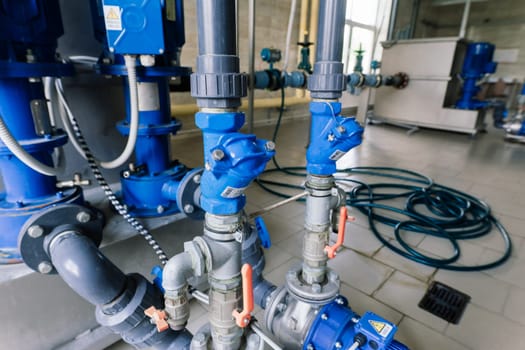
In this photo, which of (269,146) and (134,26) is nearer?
(269,146)

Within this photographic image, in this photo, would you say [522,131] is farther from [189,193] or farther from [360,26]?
[189,193]

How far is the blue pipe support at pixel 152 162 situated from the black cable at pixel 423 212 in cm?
91

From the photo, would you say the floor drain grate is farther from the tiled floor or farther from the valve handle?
the valve handle

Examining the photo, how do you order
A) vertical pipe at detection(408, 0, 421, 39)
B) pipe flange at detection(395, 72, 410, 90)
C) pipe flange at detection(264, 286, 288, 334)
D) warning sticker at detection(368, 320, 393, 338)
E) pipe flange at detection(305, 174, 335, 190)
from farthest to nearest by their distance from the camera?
vertical pipe at detection(408, 0, 421, 39), pipe flange at detection(395, 72, 410, 90), pipe flange at detection(264, 286, 288, 334), pipe flange at detection(305, 174, 335, 190), warning sticker at detection(368, 320, 393, 338)

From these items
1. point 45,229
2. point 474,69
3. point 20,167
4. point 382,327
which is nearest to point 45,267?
point 45,229

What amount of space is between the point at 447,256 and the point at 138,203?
124 centimetres

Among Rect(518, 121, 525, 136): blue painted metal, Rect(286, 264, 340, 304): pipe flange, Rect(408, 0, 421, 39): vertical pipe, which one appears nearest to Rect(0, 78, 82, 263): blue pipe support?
Rect(286, 264, 340, 304): pipe flange

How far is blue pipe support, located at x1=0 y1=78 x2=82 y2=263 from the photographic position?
2.37 feet

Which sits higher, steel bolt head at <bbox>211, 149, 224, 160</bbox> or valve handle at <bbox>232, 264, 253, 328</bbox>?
steel bolt head at <bbox>211, 149, 224, 160</bbox>

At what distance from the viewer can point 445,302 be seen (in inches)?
40.3

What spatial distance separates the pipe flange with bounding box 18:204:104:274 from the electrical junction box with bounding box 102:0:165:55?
1.34 ft

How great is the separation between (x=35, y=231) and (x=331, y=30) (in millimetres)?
737

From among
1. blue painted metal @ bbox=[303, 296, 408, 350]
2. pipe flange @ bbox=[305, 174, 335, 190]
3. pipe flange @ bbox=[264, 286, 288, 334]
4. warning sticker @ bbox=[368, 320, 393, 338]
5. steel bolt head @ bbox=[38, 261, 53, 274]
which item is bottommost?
pipe flange @ bbox=[264, 286, 288, 334]

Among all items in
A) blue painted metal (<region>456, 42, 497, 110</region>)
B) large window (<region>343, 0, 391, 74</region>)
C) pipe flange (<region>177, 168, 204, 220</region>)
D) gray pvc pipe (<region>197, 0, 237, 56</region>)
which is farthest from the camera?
large window (<region>343, 0, 391, 74</region>)
